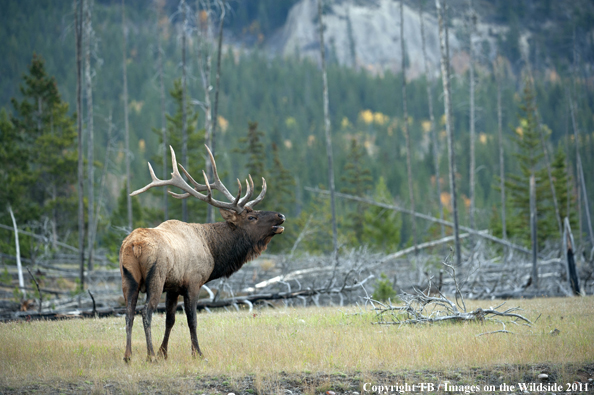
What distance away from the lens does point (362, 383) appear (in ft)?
19.4

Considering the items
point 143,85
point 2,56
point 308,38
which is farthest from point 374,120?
point 2,56

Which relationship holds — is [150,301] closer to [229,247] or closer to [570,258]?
[229,247]

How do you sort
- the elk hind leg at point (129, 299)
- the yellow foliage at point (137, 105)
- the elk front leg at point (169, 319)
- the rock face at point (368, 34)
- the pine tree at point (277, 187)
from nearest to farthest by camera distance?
the elk hind leg at point (129, 299), the elk front leg at point (169, 319), the pine tree at point (277, 187), the yellow foliage at point (137, 105), the rock face at point (368, 34)

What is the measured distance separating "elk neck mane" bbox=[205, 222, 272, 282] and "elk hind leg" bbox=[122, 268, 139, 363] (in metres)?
1.45

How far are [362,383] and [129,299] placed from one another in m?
2.93

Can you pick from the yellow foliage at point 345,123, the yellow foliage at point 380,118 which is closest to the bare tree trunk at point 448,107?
the yellow foliage at point 345,123

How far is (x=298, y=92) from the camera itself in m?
122

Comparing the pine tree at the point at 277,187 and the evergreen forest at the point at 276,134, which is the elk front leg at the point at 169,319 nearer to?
the evergreen forest at the point at 276,134

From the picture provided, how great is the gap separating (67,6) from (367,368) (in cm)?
12553

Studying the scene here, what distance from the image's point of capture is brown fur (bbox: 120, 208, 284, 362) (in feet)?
21.4

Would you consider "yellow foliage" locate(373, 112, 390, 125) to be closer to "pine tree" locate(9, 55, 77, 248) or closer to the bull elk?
"pine tree" locate(9, 55, 77, 248)

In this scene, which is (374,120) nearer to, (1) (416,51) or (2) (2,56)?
(1) (416,51)

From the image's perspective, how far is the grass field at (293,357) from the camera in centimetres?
597

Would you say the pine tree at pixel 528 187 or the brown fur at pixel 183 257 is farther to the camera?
the pine tree at pixel 528 187
